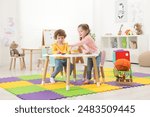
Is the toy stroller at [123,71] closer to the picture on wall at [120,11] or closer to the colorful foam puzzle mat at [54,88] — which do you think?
the colorful foam puzzle mat at [54,88]

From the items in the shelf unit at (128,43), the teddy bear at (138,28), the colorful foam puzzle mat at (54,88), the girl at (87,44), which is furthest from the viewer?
the teddy bear at (138,28)

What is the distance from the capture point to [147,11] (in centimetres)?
675

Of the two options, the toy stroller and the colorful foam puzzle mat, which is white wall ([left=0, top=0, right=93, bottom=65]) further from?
the toy stroller

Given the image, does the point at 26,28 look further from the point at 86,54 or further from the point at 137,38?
the point at 86,54

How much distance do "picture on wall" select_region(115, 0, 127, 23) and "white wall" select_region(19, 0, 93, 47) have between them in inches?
36.5

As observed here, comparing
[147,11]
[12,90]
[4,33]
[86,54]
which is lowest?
[12,90]

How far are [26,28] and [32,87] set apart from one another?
12.4 ft

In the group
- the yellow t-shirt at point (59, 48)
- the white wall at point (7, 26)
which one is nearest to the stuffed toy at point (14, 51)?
the white wall at point (7, 26)

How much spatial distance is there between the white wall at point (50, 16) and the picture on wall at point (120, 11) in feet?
3.04

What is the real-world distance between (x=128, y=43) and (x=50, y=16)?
94.8 inches

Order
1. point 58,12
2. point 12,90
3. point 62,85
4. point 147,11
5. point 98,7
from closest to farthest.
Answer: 1. point 12,90
2. point 62,85
3. point 147,11
4. point 58,12
5. point 98,7

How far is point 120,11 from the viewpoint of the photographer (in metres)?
7.57

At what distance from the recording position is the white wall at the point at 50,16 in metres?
7.16

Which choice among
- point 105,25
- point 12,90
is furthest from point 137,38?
point 12,90
